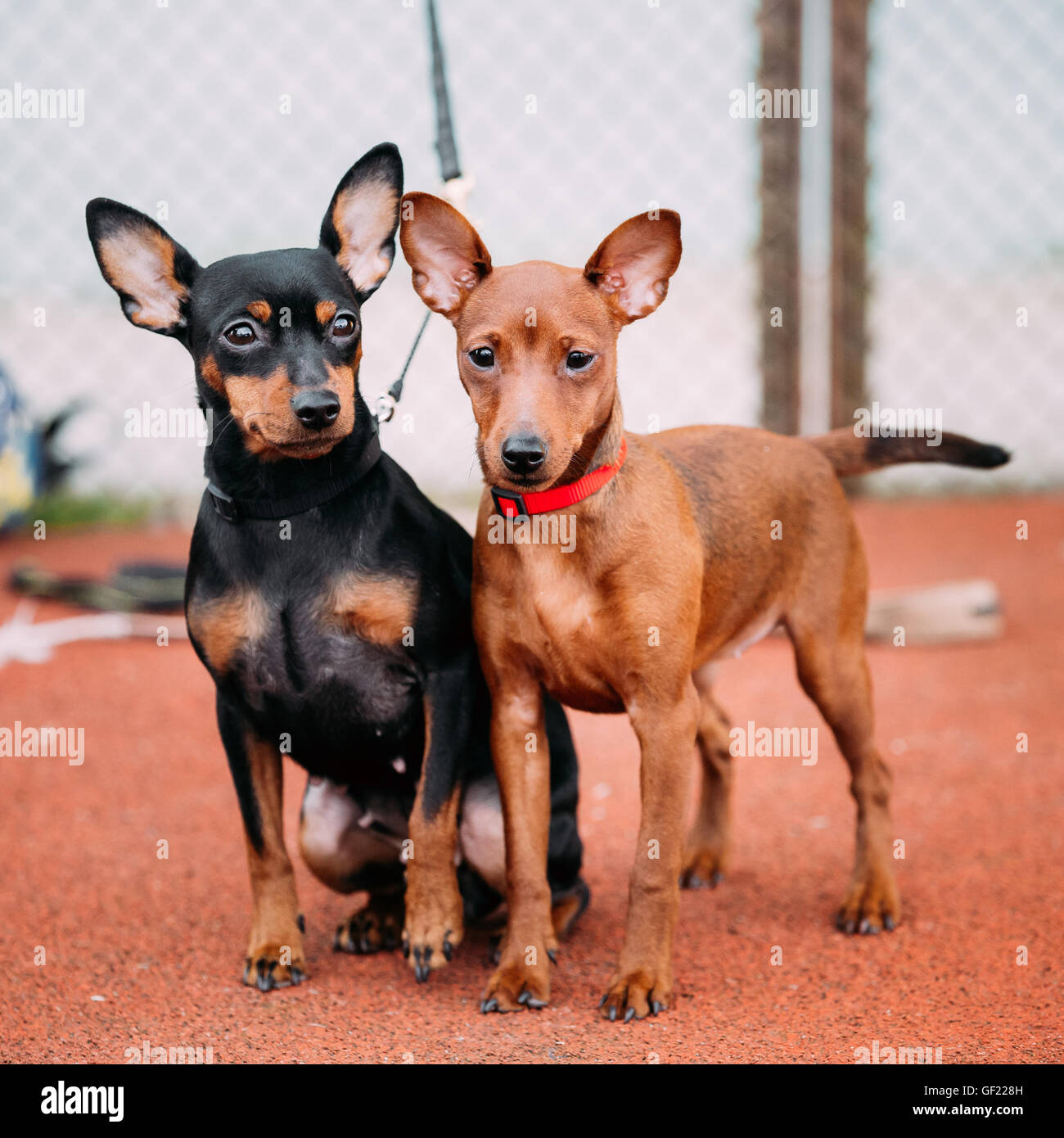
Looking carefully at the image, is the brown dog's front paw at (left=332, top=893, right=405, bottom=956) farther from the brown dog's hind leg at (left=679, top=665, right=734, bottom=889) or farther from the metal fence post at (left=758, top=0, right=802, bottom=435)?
the metal fence post at (left=758, top=0, right=802, bottom=435)

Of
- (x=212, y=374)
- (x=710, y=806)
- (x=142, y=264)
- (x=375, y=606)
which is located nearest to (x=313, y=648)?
(x=375, y=606)

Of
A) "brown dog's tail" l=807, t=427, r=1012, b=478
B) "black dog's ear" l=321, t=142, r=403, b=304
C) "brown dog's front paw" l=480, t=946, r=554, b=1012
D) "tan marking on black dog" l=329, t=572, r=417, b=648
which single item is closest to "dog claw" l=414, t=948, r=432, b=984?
"brown dog's front paw" l=480, t=946, r=554, b=1012

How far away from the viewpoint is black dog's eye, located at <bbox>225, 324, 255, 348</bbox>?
A: 3404mm

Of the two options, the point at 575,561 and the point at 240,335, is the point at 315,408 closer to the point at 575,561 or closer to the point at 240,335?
the point at 240,335

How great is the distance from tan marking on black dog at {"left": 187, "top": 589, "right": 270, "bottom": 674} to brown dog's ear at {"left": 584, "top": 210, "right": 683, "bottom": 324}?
125cm

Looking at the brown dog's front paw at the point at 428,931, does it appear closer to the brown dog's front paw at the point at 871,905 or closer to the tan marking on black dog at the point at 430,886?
the tan marking on black dog at the point at 430,886

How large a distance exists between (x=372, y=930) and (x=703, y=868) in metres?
1.17

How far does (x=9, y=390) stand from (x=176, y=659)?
10.1ft

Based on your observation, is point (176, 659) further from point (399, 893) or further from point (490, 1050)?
point (490, 1050)

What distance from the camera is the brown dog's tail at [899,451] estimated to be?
4238mm

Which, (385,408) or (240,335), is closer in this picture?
(240,335)

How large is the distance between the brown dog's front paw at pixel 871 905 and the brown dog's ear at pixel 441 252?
7.01 ft

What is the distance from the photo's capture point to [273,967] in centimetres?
360

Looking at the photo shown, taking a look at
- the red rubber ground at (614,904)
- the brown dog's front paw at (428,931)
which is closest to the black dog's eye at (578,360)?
the brown dog's front paw at (428,931)
